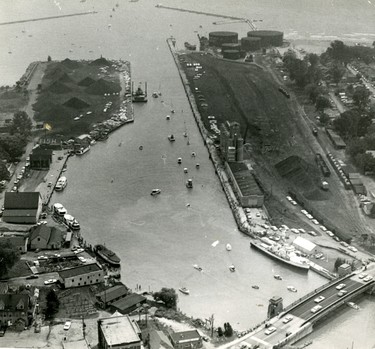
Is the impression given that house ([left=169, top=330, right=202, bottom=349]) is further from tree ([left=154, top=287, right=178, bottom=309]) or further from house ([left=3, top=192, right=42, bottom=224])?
house ([left=3, top=192, right=42, bottom=224])

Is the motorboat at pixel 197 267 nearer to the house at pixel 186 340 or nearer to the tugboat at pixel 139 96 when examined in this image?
the house at pixel 186 340

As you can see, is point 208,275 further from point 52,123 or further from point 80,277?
point 52,123

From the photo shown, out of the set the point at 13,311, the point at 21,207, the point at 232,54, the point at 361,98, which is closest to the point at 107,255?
the point at 21,207

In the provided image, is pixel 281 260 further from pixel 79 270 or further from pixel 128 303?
A: pixel 79 270

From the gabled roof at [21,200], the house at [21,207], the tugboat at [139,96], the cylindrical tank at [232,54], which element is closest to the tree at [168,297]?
the house at [21,207]

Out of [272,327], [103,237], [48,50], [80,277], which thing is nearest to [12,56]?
[48,50]
